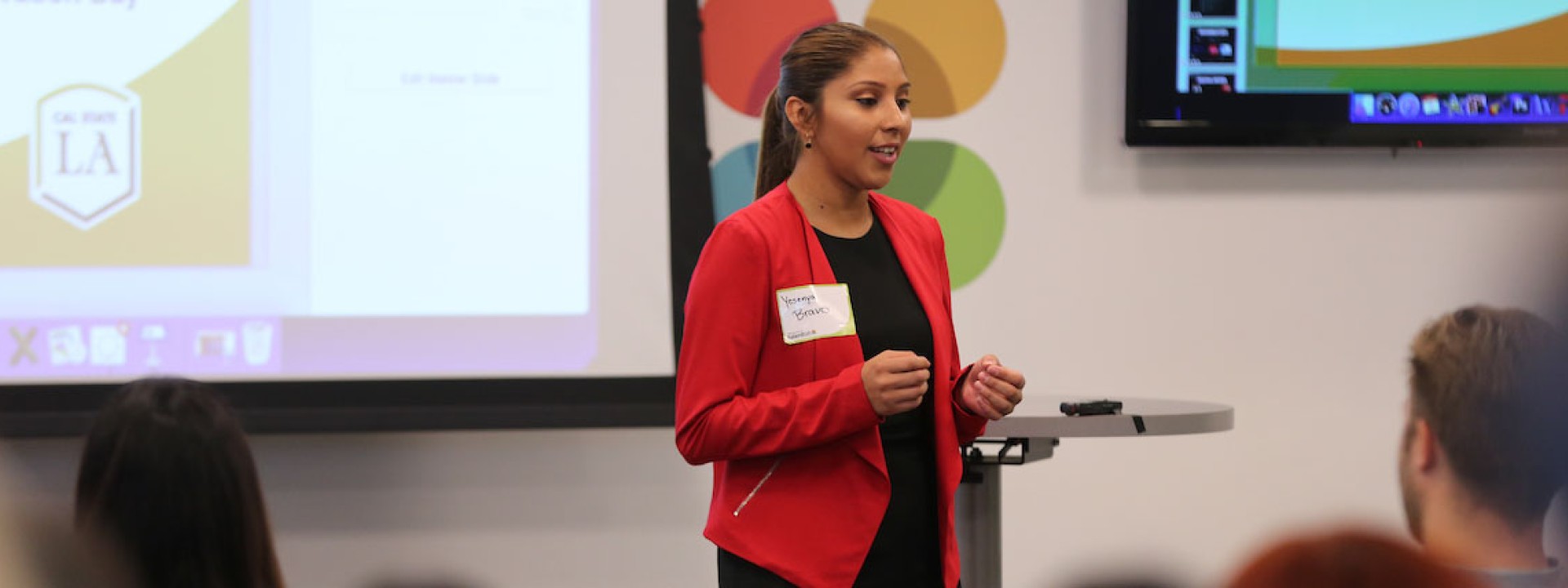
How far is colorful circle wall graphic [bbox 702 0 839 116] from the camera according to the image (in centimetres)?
327

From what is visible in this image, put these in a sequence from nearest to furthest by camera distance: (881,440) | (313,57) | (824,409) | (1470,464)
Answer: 1. (1470,464)
2. (824,409)
3. (881,440)
4. (313,57)

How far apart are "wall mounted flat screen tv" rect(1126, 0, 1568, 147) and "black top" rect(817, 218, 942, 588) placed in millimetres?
1743

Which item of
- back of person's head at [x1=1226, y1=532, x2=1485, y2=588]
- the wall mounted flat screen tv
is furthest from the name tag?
the wall mounted flat screen tv

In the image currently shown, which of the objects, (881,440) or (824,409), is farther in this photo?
(881,440)

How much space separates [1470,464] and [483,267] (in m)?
2.43

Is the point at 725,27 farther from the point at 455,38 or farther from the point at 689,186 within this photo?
the point at 455,38

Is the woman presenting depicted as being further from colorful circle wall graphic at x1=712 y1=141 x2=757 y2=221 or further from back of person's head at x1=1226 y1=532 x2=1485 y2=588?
colorful circle wall graphic at x1=712 y1=141 x2=757 y2=221

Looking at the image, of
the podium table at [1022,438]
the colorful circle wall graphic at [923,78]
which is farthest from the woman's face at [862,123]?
the colorful circle wall graphic at [923,78]

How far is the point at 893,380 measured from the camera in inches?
61.1

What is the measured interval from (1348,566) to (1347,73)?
9.64ft

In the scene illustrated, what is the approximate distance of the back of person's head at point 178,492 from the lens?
3.97 feet

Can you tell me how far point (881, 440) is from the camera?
169 centimetres

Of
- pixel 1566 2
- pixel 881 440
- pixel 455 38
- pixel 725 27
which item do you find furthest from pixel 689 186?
pixel 1566 2

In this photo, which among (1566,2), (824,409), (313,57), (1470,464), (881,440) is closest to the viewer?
(1470,464)
